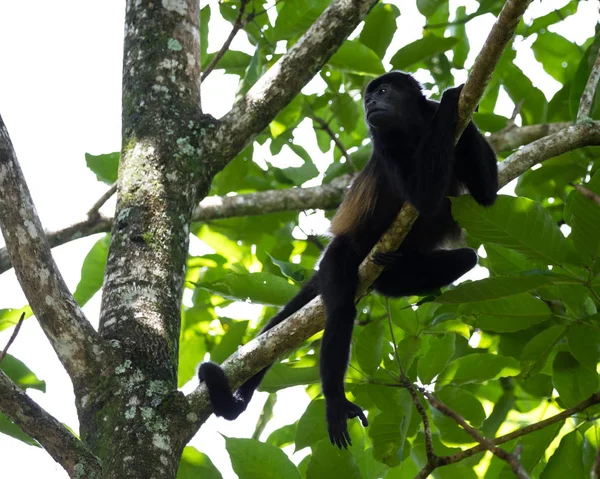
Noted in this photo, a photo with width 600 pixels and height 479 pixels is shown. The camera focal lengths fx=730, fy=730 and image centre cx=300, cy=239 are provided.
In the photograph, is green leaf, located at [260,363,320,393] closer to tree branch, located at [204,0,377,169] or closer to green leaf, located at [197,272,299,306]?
green leaf, located at [197,272,299,306]

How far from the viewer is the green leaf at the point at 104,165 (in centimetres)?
403

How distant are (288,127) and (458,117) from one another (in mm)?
2253

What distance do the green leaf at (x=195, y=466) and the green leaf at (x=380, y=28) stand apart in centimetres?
260

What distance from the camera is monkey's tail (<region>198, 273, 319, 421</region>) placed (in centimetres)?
265

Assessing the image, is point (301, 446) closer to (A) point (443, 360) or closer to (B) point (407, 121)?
(A) point (443, 360)

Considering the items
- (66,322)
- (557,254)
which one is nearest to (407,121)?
(557,254)

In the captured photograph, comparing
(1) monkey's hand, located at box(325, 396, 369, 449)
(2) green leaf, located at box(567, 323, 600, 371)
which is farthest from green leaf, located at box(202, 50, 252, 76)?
(2) green leaf, located at box(567, 323, 600, 371)

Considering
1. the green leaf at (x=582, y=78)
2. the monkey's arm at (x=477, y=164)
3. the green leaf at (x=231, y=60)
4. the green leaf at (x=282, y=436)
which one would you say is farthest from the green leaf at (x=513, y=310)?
the green leaf at (x=231, y=60)

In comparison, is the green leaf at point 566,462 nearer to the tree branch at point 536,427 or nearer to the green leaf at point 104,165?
the tree branch at point 536,427

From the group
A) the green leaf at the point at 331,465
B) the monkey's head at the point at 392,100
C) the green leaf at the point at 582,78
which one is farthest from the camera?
the green leaf at the point at 582,78

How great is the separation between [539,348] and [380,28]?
7.40ft

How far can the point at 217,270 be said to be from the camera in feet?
12.9

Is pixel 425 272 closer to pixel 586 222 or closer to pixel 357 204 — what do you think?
pixel 357 204

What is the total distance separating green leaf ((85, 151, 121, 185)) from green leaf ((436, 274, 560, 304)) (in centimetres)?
233
